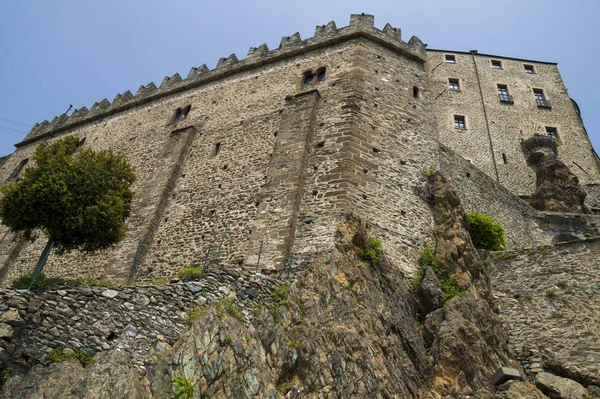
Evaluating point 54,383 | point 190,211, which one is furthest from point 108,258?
point 54,383

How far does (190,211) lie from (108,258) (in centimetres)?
270

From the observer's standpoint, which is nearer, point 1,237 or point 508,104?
A: point 1,237

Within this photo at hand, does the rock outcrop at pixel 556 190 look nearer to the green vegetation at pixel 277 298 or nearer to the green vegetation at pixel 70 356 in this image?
the green vegetation at pixel 277 298

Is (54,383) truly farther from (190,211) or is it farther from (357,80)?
(357,80)

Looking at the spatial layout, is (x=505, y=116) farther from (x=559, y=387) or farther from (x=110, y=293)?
(x=110, y=293)

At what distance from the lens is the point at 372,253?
10641 millimetres

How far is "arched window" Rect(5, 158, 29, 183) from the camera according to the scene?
2292 centimetres

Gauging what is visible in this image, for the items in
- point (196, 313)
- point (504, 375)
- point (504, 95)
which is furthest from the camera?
point (504, 95)

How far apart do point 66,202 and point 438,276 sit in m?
8.38

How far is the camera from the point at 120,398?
19.0 ft

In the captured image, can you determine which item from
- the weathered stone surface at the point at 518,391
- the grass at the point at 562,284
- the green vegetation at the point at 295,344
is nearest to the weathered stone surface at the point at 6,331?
the green vegetation at the point at 295,344

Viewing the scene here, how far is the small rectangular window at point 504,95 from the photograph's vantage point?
30.8m

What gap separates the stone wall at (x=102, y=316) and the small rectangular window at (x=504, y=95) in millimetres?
27626

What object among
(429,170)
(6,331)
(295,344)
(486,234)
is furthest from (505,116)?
(6,331)
